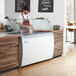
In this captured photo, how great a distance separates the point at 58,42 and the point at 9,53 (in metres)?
1.89

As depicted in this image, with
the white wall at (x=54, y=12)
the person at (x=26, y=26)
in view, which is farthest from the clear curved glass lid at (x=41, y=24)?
the white wall at (x=54, y=12)

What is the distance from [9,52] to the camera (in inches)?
174

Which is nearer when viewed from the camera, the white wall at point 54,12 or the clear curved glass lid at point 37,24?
the clear curved glass lid at point 37,24

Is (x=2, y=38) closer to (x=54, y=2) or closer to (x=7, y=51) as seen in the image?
(x=7, y=51)

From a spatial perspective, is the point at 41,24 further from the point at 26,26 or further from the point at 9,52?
the point at 9,52

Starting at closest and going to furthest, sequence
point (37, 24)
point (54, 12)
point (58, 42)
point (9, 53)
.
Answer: point (9, 53), point (37, 24), point (58, 42), point (54, 12)

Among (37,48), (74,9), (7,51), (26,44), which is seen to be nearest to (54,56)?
(37,48)

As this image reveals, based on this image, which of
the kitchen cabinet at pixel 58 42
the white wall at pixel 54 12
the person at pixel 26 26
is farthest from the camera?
the white wall at pixel 54 12

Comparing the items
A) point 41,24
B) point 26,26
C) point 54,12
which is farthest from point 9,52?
point 54,12

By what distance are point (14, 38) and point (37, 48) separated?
765 mm

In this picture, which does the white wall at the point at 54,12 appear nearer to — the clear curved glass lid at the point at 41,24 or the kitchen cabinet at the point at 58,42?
the kitchen cabinet at the point at 58,42

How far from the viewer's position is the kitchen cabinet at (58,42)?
580cm

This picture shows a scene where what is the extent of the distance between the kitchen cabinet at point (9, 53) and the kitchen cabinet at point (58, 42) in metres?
1.49

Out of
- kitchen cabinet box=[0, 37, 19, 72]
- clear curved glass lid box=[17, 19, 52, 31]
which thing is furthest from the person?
kitchen cabinet box=[0, 37, 19, 72]
